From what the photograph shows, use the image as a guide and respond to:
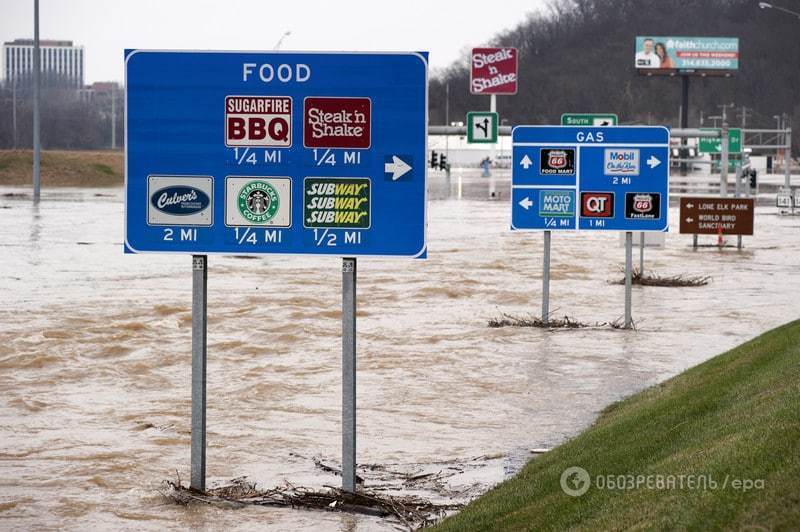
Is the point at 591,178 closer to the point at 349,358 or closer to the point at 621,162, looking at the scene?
the point at 621,162

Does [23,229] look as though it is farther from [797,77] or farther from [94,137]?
[797,77]

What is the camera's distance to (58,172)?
90562mm

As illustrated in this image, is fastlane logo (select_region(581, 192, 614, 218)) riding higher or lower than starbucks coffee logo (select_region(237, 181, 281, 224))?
lower

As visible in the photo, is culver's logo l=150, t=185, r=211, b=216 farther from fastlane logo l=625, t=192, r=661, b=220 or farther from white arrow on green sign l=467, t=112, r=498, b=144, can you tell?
white arrow on green sign l=467, t=112, r=498, b=144

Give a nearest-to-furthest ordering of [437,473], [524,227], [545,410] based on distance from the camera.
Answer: [437,473], [545,410], [524,227]

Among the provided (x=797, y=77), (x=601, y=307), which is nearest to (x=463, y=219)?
(x=601, y=307)

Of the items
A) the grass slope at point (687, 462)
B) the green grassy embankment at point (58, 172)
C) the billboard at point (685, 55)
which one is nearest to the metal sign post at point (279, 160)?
the grass slope at point (687, 462)

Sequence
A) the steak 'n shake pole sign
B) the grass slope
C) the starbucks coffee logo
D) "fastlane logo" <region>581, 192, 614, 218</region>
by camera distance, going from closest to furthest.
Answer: the grass slope
the starbucks coffee logo
"fastlane logo" <region>581, 192, 614, 218</region>
the steak 'n shake pole sign

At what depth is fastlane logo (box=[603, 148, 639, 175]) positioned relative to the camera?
1938 centimetres

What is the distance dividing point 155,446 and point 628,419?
12.9 feet

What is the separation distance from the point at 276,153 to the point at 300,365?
24.9ft

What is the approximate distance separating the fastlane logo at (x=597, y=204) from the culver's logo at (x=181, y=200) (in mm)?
10651

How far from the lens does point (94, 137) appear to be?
6781 inches

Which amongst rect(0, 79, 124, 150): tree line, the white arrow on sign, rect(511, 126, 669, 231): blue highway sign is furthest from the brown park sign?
rect(0, 79, 124, 150): tree line
